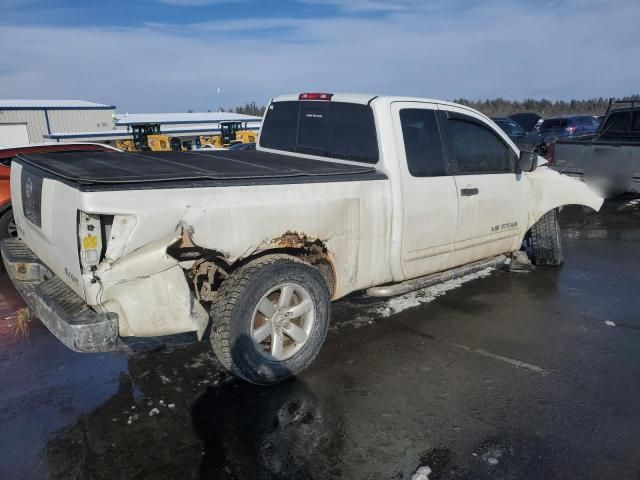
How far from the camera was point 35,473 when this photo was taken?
2727 mm

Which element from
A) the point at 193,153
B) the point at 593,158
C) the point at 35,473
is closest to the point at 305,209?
the point at 193,153

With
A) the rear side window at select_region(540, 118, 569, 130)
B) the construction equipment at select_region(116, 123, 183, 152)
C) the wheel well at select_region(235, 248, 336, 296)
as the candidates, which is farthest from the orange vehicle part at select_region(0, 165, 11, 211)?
the rear side window at select_region(540, 118, 569, 130)

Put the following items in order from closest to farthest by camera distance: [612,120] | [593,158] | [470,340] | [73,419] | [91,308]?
[91,308], [73,419], [470,340], [593,158], [612,120]

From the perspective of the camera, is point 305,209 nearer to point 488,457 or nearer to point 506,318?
point 488,457

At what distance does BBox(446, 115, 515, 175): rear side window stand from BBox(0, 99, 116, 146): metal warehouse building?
134 ft

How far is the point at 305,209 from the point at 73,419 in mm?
1979

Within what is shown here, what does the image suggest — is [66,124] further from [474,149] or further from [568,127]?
[474,149]

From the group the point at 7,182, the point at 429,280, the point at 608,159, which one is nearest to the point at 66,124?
the point at 7,182

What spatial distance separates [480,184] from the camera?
4.75 m

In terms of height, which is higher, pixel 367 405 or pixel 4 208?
pixel 4 208

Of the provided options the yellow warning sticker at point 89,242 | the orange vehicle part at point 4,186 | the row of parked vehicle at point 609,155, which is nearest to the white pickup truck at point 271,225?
the yellow warning sticker at point 89,242

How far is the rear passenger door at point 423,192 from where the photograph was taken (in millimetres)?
4121

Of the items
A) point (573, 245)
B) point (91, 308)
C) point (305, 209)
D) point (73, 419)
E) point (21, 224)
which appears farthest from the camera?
point (573, 245)

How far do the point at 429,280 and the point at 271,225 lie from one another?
182 centimetres
